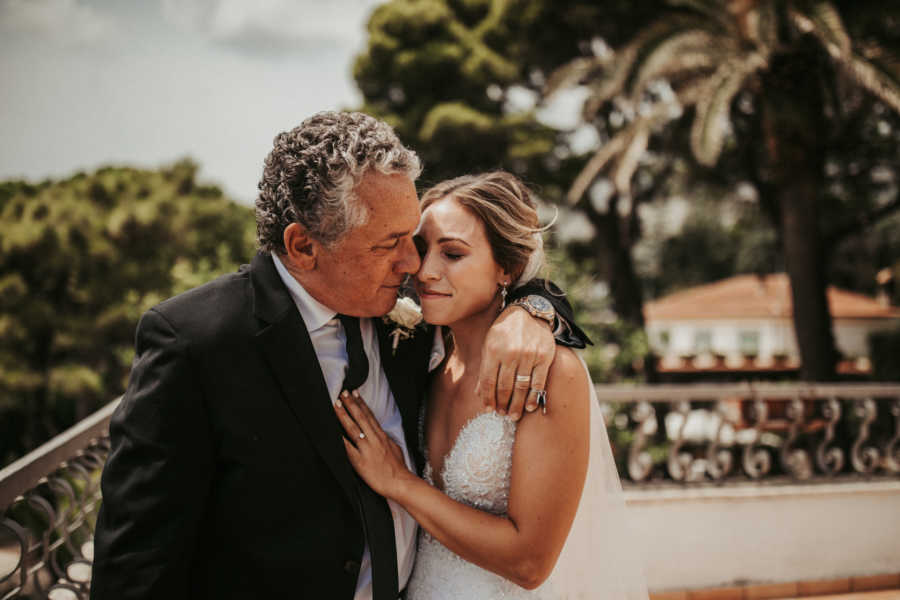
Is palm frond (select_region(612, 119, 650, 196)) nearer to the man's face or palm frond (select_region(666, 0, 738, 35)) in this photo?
palm frond (select_region(666, 0, 738, 35))

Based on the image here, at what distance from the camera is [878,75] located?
752 cm

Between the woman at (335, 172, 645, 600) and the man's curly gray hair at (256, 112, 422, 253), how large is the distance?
16.8 inches

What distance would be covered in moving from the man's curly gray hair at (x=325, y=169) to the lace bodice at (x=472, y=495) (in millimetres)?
822

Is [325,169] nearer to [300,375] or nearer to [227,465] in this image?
[300,375]

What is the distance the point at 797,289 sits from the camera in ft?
30.2

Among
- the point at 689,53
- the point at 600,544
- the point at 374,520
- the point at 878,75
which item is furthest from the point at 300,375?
the point at 689,53

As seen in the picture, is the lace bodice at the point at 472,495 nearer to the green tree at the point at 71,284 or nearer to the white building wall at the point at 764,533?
the white building wall at the point at 764,533

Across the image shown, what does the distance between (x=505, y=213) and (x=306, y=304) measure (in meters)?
0.74

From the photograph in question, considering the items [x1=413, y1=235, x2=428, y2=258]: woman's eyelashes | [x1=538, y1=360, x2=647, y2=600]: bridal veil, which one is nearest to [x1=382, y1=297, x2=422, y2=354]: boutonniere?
[x1=413, y1=235, x2=428, y2=258]: woman's eyelashes

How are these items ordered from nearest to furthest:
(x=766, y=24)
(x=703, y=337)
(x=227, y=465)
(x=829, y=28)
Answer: (x=227, y=465) → (x=829, y=28) → (x=766, y=24) → (x=703, y=337)

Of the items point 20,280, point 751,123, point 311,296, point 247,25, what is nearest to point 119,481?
point 311,296

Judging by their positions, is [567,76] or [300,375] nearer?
[300,375]

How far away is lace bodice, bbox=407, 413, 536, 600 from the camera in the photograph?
1.98 m

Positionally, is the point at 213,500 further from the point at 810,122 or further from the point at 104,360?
the point at 104,360
